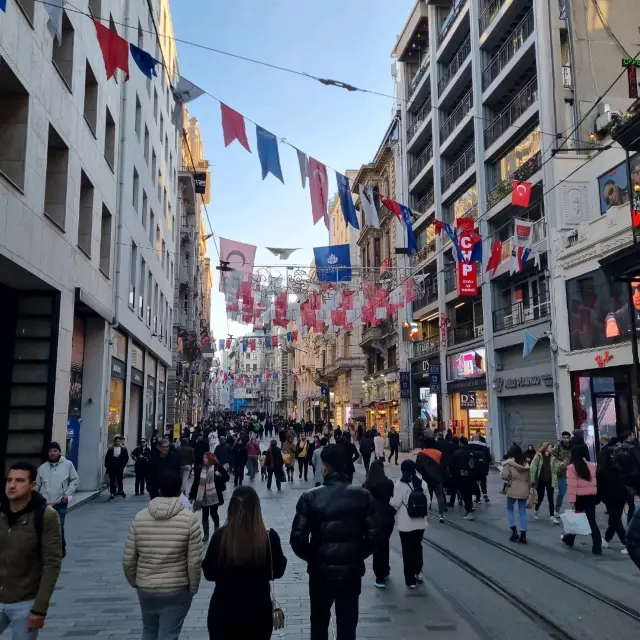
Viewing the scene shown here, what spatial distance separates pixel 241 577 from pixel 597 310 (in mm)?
19404

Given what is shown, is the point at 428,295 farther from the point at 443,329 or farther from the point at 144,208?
the point at 144,208

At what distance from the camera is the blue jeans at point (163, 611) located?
4270 mm

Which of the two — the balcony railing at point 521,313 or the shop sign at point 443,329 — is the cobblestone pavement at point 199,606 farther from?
the shop sign at point 443,329

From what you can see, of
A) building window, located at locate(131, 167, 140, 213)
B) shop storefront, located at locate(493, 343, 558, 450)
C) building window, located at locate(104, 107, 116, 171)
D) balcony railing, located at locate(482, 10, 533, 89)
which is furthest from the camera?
balcony railing, located at locate(482, 10, 533, 89)

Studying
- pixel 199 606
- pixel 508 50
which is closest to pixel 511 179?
pixel 508 50

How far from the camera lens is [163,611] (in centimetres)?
430

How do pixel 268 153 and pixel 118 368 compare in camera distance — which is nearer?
pixel 268 153

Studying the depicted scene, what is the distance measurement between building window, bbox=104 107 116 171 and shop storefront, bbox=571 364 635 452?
17.2 m

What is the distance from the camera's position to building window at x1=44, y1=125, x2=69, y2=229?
49.7 ft

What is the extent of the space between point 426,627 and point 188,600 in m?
2.82

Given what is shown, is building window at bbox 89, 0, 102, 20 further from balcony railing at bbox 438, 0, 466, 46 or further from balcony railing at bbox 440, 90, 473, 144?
balcony railing at bbox 438, 0, 466, 46

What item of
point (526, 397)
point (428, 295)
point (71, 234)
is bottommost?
point (526, 397)

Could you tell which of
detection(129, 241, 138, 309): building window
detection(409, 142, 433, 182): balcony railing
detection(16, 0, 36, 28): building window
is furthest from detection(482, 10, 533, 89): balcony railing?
detection(16, 0, 36, 28): building window

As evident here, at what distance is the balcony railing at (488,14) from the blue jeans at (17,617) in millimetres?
31011
